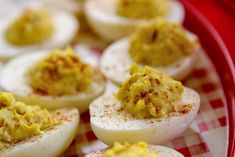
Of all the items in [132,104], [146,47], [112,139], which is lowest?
[112,139]

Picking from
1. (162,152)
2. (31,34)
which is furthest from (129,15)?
(162,152)

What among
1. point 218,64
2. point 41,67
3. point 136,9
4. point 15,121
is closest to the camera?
point 15,121

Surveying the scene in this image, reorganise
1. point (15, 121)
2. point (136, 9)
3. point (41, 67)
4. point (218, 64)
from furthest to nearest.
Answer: point (136, 9) → point (218, 64) → point (41, 67) → point (15, 121)

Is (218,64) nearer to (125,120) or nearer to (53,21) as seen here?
(125,120)

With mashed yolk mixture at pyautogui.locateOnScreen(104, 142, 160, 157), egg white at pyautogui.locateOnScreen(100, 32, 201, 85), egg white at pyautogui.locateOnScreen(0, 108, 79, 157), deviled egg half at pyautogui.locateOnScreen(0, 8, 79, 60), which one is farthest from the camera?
deviled egg half at pyautogui.locateOnScreen(0, 8, 79, 60)

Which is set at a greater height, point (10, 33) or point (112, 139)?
point (10, 33)

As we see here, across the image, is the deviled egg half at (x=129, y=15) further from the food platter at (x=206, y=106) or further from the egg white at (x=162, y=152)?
the egg white at (x=162, y=152)

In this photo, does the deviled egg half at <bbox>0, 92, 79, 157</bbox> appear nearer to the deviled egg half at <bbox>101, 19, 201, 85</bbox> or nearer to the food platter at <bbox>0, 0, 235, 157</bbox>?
the food platter at <bbox>0, 0, 235, 157</bbox>

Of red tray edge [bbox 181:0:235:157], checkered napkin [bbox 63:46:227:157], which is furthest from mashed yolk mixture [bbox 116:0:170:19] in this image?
checkered napkin [bbox 63:46:227:157]

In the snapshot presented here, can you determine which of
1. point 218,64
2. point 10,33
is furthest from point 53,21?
point 218,64
